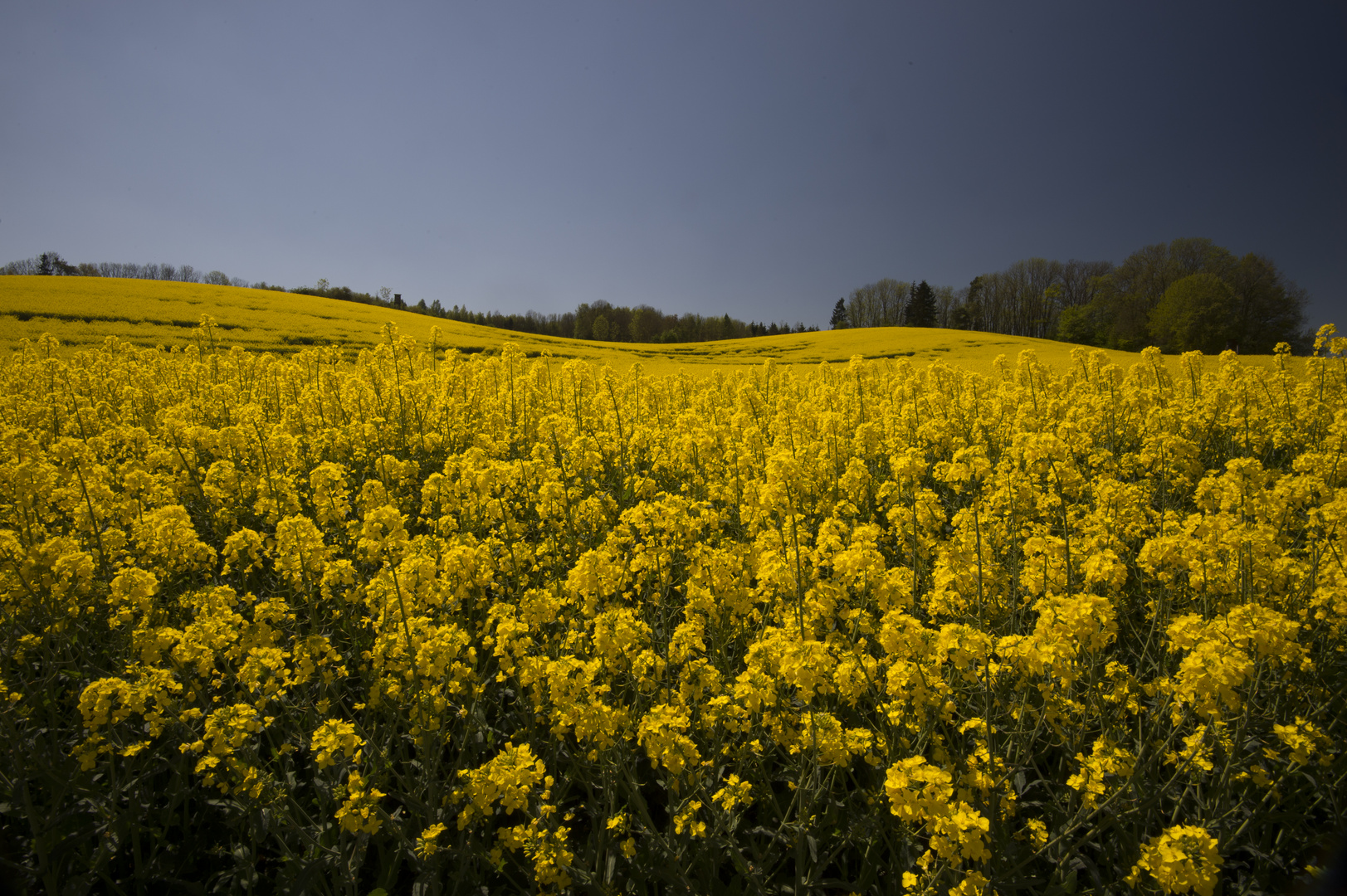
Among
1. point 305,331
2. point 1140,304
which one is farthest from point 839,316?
point 305,331

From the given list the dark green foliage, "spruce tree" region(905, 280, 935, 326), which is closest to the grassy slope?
the dark green foliage

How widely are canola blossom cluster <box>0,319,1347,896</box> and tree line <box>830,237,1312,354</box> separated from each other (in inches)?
937

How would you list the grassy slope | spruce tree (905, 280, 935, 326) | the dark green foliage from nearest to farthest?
the grassy slope
the dark green foliage
spruce tree (905, 280, 935, 326)

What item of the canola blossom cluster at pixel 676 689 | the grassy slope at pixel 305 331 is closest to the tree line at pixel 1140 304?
the grassy slope at pixel 305 331

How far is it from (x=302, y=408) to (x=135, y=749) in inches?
263

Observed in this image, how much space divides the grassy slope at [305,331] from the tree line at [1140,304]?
36.6 ft

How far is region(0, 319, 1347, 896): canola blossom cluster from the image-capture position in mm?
2326

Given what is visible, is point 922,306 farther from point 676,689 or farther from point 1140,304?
point 676,689

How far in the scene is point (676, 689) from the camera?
307 centimetres

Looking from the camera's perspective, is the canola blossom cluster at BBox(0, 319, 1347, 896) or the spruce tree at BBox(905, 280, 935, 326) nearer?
the canola blossom cluster at BBox(0, 319, 1347, 896)

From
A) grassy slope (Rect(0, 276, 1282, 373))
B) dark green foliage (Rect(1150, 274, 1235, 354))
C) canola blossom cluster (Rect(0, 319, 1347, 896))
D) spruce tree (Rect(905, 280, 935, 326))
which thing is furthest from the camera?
spruce tree (Rect(905, 280, 935, 326))

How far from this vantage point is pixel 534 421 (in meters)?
7.93

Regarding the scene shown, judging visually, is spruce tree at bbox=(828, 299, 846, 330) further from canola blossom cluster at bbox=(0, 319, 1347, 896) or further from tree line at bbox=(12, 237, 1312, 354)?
canola blossom cluster at bbox=(0, 319, 1347, 896)

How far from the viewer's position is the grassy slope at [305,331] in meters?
20.2
